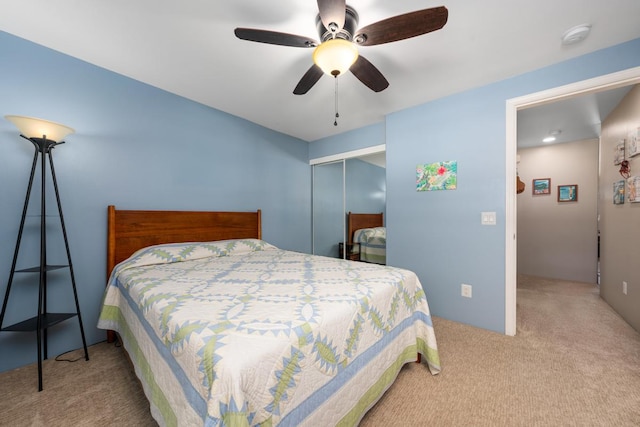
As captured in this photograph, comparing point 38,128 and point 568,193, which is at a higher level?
point 38,128

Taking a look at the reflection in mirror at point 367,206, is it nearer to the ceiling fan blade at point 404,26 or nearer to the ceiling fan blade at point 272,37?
the ceiling fan blade at point 404,26

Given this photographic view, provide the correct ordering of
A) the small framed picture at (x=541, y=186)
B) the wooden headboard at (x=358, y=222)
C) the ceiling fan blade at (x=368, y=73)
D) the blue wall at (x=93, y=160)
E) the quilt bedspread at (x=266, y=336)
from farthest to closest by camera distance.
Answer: the small framed picture at (x=541, y=186) < the wooden headboard at (x=358, y=222) < the blue wall at (x=93, y=160) < the ceiling fan blade at (x=368, y=73) < the quilt bedspread at (x=266, y=336)

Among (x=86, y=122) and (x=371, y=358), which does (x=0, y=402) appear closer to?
(x=86, y=122)

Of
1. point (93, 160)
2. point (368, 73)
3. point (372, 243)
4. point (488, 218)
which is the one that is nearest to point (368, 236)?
point (372, 243)

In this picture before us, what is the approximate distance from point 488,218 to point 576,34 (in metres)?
1.47

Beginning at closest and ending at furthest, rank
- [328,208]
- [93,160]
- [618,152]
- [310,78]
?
[310,78] < [93,160] < [618,152] < [328,208]

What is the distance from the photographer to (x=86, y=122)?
209cm

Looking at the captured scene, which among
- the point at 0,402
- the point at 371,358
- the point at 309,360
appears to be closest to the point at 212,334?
the point at 309,360

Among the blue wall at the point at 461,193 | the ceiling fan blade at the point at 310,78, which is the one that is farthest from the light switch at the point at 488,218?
the ceiling fan blade at the point at 310,78

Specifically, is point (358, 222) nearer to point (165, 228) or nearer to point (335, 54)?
point (165, 228)

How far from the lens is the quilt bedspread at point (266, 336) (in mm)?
799

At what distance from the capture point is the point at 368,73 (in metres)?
1.73

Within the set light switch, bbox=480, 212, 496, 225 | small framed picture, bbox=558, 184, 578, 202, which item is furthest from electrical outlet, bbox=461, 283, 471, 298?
small framed picture, bbox=558, 184, 578, 202

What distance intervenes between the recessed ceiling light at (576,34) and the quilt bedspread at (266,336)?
2026 millimetres
